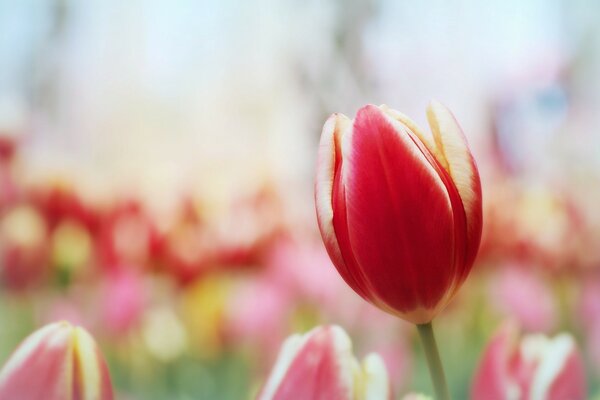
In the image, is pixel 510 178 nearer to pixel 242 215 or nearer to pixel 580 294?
pixel 580 294

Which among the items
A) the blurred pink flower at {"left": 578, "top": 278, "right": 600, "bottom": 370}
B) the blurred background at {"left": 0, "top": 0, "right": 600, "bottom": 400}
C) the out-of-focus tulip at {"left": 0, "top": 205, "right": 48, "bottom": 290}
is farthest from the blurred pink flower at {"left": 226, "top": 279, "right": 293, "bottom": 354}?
the blurred pink flower at {"left": 578, "top": 278, "right": 600, "bottom": 370}

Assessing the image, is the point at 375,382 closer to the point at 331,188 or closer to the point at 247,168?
the point at 331,188

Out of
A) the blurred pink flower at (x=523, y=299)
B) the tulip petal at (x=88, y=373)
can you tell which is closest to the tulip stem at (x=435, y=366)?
the tulip petal at (x=88, y=373)

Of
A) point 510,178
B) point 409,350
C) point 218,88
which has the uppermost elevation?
point 218,88

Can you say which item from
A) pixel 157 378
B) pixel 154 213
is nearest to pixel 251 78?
pixel 154 213

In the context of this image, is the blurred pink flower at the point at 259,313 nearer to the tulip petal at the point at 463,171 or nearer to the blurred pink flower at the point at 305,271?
the blurred pink flower at the point at 305,271

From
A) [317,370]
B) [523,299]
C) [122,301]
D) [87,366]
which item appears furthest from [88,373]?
[523,299]
